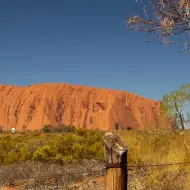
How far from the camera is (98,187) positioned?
8.91m

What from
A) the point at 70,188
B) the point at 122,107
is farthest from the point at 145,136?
the point at 122,107

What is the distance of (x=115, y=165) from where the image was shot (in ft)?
15.9

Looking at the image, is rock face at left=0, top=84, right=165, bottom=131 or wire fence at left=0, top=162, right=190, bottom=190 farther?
rock face at left=0, top=84, right=165, bottom=131

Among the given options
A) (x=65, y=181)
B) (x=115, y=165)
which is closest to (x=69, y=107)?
(x=65, y=181)

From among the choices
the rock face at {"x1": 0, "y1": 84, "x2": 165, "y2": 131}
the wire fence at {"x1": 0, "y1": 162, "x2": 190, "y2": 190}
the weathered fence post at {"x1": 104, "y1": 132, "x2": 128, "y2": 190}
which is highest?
the rock face at {"x1": 0, "y1": 84, "x2": 165, "y2": 131}

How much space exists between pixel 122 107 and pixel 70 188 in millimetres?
144718

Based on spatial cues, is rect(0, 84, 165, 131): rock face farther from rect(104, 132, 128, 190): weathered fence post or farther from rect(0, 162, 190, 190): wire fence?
rect(104, 132, 128, 190): weathered fence post

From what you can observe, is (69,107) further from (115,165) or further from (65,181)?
(115,165)

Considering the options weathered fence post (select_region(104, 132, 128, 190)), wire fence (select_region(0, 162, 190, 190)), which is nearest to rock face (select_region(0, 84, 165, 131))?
wire fence (select_region(0, 162, 190, 190))

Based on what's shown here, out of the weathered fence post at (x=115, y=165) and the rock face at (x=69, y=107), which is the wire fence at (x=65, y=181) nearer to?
the weathered fence post at (x=115, y=165)

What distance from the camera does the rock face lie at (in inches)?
5645

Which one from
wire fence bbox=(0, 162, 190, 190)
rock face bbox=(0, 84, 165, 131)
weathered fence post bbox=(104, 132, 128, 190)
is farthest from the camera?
rock face bbox=(0, 84, 165, 131)

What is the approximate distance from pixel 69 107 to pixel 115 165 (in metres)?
148

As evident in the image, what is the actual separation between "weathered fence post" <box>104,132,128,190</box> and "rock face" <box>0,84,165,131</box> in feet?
440
